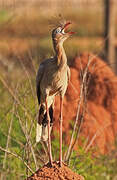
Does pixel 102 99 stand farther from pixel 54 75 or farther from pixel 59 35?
pixel 59 35

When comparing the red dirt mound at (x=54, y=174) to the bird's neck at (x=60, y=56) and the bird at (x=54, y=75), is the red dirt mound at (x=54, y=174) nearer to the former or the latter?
the bird at (x=54, y=75)

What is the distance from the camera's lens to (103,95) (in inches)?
307

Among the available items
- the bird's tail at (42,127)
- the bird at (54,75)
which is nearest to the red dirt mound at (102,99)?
the bird's tail at (42,127)

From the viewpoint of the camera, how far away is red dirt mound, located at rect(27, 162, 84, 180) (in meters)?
4.17

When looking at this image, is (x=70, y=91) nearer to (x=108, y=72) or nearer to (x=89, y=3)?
(x=108, y=72)

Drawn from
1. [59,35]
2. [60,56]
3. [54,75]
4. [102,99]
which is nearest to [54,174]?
[54,75]

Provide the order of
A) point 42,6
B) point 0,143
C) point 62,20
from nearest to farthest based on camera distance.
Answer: point 62,20 → point 0,143 → point 42,6

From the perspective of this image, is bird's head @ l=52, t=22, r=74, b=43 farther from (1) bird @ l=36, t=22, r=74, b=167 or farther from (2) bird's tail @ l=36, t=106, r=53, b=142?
(2) bird's tail @ l=36, t=106, r=53, b=142

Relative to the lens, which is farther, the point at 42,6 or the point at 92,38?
the point at 42,6

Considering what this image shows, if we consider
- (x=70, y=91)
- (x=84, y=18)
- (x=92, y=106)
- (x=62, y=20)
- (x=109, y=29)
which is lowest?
(x=84, y=18)

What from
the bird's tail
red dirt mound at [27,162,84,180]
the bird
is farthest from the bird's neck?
red dirt mound at [27,162,84,180]

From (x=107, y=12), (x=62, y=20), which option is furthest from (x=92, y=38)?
(x=62, y=20)

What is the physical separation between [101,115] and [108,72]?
749 mm

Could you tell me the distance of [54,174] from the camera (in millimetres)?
4203
